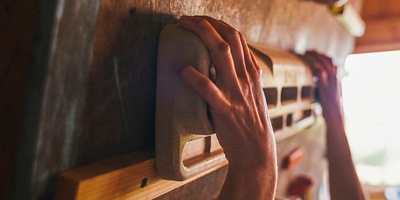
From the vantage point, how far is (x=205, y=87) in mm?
567

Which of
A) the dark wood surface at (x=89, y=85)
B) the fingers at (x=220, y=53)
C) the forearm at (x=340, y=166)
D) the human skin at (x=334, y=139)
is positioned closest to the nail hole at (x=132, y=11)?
the dark wood surface at (x=89, y=85)

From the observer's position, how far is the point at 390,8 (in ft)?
8.60

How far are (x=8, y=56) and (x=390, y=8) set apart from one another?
2823 millimetres

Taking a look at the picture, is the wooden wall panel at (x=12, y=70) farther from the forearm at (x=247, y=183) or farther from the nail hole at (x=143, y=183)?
the forearm at (x=247, y=183)

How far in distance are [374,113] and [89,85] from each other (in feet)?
11.8

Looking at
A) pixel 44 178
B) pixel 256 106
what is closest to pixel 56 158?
pixel 44 178

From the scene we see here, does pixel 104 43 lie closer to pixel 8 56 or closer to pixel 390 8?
pixel 8 56

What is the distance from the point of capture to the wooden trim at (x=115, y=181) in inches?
19.3

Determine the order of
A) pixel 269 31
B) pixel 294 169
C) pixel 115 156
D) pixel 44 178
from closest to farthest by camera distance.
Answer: pixel 44 178 → pixel 115 156 → pixel 269 31 → pixel 294 169

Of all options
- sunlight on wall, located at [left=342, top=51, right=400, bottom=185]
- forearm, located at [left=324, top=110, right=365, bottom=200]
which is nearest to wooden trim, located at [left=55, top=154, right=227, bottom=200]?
forearm, located at [left=324, top=110, right=365, bottom=200]

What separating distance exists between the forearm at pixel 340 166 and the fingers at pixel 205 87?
3.17ft

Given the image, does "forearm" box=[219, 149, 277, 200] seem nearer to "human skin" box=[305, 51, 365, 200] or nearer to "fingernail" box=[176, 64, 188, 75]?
"fingernail" box=[176, 64, 188, 75]

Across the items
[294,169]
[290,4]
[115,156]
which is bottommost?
[294,169]

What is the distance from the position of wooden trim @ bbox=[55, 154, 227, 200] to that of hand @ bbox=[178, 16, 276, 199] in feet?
0.45
